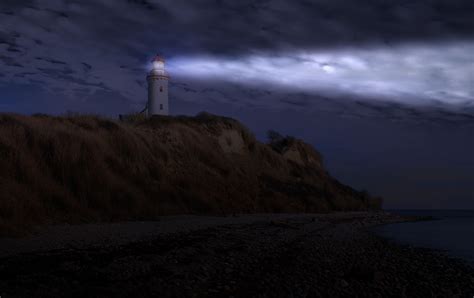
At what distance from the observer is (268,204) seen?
21.4 m

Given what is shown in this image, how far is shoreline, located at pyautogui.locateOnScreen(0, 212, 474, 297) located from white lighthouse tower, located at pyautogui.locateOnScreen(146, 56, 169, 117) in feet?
84.6

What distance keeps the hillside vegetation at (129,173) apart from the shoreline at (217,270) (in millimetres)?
2639

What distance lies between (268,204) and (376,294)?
16.4 meters

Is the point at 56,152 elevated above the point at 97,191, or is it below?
above

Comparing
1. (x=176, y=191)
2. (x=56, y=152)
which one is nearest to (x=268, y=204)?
(x=176, y=191)

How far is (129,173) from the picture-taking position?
51.1 feet

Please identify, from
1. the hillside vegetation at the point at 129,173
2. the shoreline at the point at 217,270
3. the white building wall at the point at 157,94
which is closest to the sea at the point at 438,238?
the shoreline at the point at 217,270

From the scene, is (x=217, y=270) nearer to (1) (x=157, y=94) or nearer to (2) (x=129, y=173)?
(2) (x=129, y=173)

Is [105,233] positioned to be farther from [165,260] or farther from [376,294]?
[376,294]

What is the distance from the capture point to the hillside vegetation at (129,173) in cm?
1134

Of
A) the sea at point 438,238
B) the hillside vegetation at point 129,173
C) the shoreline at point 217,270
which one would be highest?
the hillside vegetation at point 129,173

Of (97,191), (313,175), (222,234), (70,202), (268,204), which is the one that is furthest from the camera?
(313,175)

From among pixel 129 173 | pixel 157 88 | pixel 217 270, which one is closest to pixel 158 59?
pixel 157 88

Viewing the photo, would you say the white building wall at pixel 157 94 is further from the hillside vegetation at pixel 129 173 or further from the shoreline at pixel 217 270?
the shoreline at pixel 217 270
